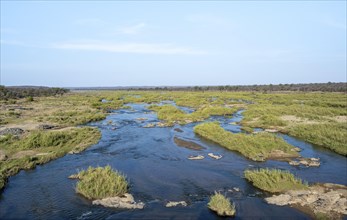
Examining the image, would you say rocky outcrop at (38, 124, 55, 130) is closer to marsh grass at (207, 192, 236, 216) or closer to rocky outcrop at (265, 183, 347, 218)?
marsh grass at (207, 192, 236, 216)

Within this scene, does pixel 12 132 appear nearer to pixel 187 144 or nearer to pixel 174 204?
pixel 187 144

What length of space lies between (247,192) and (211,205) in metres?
3.16

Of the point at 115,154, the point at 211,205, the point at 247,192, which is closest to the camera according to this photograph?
the point at 211,205

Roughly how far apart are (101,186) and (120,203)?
5.22 feet

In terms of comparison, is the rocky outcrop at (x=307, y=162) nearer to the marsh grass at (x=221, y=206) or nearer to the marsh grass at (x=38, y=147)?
the marsh grass at (x=221, y=206)

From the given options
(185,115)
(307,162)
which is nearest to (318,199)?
(307,162)

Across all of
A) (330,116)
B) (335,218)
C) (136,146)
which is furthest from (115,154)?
(330,116)

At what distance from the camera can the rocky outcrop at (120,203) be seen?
1450cm

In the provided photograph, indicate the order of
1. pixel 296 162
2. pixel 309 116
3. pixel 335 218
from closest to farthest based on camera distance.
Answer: pixel 335 218, pixel 296 162, pixel 309 116

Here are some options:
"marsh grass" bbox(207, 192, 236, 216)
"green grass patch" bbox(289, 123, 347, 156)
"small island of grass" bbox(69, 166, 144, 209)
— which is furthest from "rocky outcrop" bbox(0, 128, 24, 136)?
"green grass patch" bbox(289, 123, 347, 156)

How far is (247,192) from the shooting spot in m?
16.5

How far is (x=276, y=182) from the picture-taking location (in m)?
16.8

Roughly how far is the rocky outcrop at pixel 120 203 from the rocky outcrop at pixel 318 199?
6.50 metres

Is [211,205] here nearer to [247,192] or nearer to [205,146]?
[247,192]
